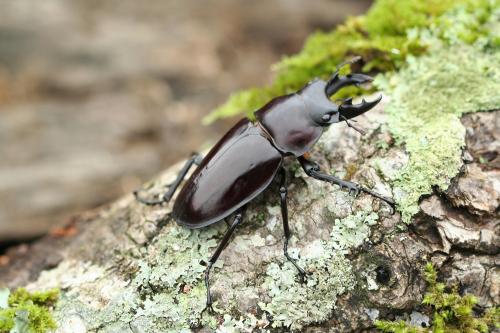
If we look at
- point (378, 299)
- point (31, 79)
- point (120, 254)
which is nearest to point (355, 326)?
point (378, 299)

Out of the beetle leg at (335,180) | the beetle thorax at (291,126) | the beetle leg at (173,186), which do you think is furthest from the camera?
the beetle leg at (173,186)

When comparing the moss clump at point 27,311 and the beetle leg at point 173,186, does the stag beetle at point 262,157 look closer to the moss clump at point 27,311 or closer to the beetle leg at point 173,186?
the beetle leg at point 173,186

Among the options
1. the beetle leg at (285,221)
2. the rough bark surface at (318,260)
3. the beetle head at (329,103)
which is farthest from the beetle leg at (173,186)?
the beetle head at (329,103)

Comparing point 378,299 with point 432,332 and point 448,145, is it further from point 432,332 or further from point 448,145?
point 448,145

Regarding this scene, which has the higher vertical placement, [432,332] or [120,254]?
[120,254]

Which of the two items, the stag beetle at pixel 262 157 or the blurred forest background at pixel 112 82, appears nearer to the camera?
the stag beetle at pixel 262 157

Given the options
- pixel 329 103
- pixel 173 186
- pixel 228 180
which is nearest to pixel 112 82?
pixel 173 186
